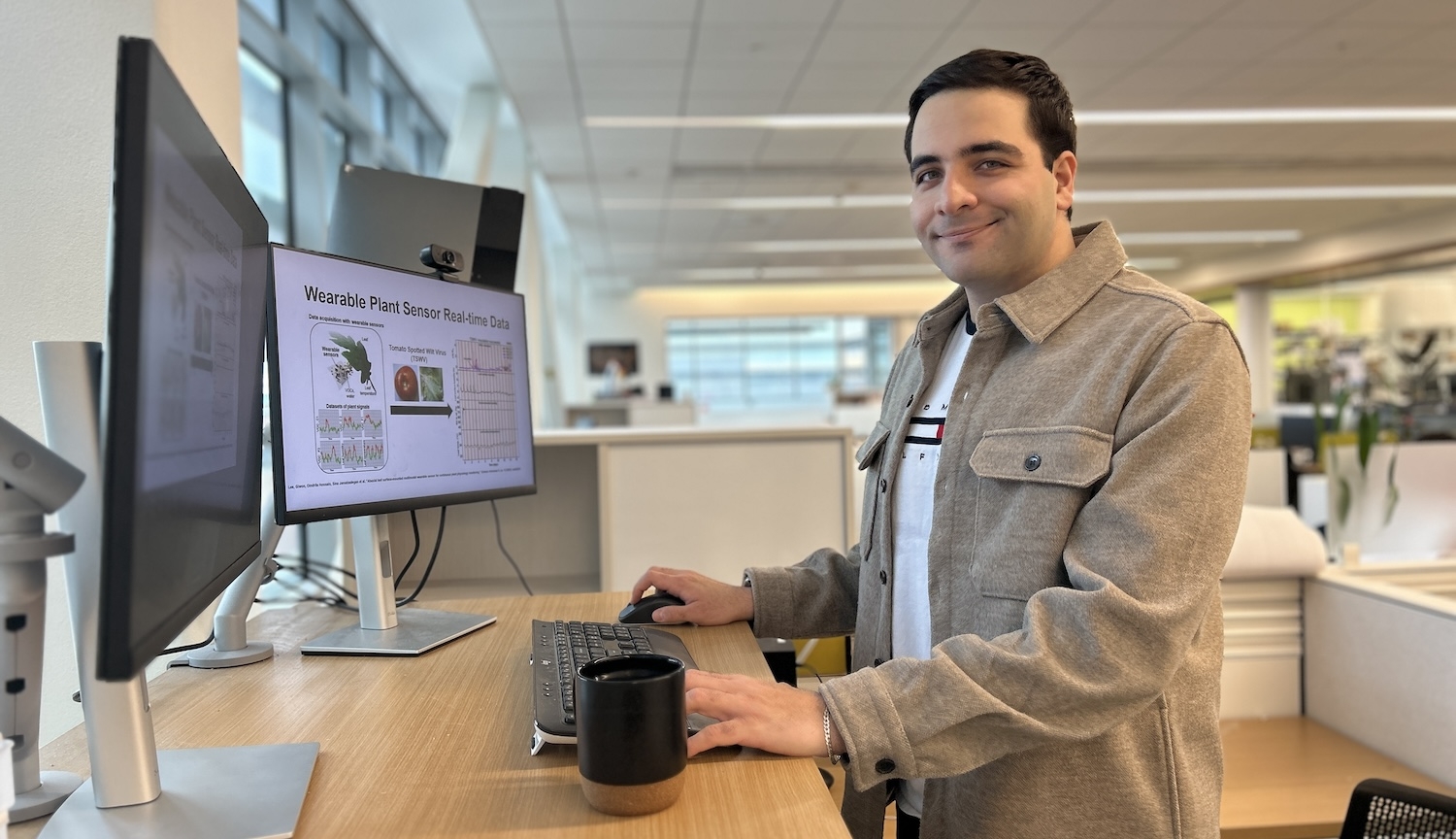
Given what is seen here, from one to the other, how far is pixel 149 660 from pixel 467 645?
0.70m

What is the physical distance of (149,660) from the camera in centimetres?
55

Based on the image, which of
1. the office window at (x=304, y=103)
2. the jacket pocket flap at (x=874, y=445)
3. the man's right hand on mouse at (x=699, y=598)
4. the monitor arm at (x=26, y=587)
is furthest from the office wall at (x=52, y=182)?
the office window at (x=304, y=103)

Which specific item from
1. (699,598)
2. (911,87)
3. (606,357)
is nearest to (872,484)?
(699,598)

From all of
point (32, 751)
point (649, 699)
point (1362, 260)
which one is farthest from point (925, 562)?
point (1362, 260)

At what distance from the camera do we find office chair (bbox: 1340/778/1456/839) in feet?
3.72

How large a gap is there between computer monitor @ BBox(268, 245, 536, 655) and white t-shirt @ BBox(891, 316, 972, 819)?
584mm

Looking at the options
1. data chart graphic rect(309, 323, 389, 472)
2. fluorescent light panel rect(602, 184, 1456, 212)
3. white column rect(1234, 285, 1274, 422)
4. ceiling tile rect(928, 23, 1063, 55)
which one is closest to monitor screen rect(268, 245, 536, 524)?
data chart graphic rect(309, 323, 389, 472)

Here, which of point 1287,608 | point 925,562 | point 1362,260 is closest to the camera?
point 925,562

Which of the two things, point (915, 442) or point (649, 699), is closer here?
point (649, 699)

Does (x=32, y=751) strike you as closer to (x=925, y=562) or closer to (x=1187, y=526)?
(x=925, y=562)

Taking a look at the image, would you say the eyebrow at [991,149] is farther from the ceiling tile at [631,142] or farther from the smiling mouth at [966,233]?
the ceiling tile at [631,142]

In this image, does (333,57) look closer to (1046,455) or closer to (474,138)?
(474,138)

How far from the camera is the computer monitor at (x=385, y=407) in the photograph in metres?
1.09

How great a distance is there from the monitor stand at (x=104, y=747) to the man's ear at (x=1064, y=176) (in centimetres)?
98
